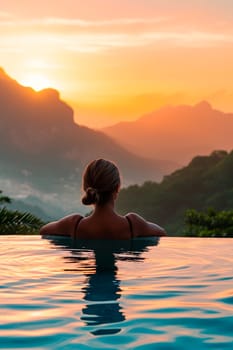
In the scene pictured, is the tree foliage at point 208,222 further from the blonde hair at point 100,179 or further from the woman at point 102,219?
the blonde hair at point 100,179

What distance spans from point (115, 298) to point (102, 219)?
2.67m

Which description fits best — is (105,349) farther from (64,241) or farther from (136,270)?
(64,241)

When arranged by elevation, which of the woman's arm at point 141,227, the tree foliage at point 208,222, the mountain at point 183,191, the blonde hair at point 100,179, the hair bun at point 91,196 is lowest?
the woman's arm at point 141,227

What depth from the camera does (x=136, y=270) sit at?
5227 millimetres

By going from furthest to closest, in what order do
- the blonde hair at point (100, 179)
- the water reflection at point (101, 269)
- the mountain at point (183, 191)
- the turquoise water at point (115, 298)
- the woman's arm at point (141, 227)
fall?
the mountain at point (183, 191), the woman's arm at point (141, 227), the blonde hair at point (100, 179), the water reflection at point (101, 269), the turquoise water at point (115, 298)

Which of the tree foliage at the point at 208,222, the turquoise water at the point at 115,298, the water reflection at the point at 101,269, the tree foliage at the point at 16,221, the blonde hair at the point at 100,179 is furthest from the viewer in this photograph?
the tree foliage at the point at 208,222

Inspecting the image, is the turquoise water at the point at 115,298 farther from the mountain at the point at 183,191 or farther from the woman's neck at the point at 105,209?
the mountain at the point at 183,191

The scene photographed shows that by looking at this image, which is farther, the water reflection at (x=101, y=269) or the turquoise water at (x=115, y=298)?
the water reflection at (x=101, y=269)

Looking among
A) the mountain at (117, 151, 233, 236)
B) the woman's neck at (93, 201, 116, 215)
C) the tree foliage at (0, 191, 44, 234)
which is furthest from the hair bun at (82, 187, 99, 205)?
the mountain at (117, 151, 233, 236)

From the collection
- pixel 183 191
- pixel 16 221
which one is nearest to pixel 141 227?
pixel 16 221

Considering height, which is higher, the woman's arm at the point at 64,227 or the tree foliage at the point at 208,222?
the tree foliage at the point at 208,222

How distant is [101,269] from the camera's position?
530 centimetres

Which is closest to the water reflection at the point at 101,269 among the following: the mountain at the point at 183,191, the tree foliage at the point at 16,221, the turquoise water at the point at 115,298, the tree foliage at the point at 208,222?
the turquoise water at the point at 115,298

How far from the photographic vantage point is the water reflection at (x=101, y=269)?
357 centimetres
